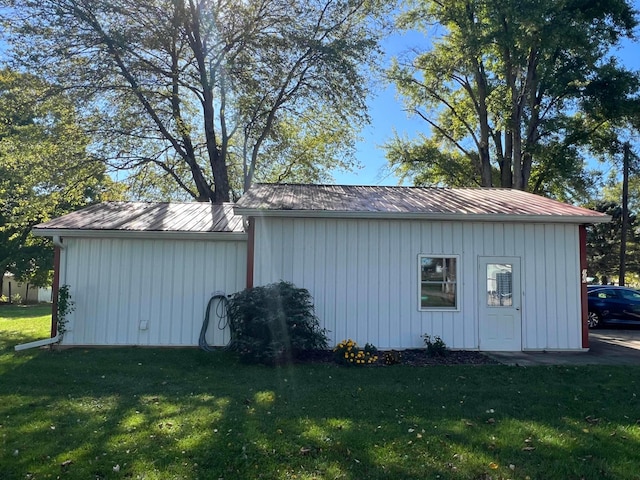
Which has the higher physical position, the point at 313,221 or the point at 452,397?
the point at 313,221

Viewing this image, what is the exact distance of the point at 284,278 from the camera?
8672 mm

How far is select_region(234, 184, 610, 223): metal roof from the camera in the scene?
8531 millimetres

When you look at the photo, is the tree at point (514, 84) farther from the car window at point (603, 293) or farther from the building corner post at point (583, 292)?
the building corner post at point (583, 292)

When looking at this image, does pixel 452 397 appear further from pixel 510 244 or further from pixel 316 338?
pixel 510 244

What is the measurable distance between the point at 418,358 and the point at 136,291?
18.6 ft

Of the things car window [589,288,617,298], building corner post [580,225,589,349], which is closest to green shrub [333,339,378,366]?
building corner post [580,225,589,349]

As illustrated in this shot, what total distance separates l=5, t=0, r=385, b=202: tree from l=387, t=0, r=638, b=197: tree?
5668 millimetres

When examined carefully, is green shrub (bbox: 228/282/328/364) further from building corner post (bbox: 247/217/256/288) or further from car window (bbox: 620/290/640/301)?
car window (bbox: 620/290/640/301)

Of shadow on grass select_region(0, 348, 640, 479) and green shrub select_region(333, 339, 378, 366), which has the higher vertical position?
green shrub select_region(333, 339, 378, 366)

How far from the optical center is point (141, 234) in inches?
352

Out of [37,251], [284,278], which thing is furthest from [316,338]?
[37,251]

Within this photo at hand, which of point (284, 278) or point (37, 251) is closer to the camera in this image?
point (284, 278)

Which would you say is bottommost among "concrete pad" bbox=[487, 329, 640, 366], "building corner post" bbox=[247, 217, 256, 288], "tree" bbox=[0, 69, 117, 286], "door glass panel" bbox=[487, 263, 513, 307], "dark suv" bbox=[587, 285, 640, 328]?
"concrete pad" bbox=[487, 329, 640, 366]

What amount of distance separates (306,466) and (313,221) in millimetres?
5583
